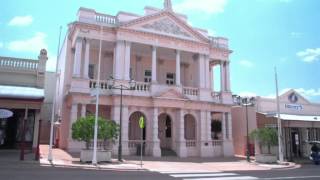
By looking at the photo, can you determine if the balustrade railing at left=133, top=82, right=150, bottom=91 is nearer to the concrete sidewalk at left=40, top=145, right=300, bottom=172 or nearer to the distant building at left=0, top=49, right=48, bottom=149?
the concrete sidewalk at left=40, top=145, right=300, bottom=172

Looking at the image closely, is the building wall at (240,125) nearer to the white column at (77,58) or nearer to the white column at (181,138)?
the white column at (181,138)

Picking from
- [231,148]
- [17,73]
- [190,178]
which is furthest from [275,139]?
[17,73]

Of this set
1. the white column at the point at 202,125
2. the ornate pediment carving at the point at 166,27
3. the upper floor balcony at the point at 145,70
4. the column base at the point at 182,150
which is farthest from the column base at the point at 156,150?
the ornate pediment carving at the point at 166,27

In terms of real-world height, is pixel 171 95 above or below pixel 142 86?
below

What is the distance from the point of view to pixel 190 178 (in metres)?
14.7

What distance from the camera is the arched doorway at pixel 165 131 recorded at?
31.3 meters

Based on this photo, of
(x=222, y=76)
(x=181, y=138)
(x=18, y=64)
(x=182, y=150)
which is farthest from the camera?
(x=222, y=76)

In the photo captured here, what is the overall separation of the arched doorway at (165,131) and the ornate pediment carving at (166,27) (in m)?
7.90

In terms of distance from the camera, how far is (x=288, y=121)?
30.9m

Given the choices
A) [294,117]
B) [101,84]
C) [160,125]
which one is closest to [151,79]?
[101,84]

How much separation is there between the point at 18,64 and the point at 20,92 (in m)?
3.28

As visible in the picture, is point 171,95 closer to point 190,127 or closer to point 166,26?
point 190,127

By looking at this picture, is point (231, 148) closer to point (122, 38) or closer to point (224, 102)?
point (224, 102)

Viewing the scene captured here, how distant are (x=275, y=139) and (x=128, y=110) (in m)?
12.4
